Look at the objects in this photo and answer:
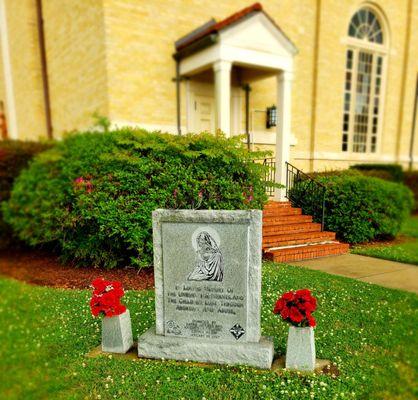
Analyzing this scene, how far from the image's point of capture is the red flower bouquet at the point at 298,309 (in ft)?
9.16

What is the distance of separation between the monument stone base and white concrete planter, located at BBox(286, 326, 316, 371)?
20cm

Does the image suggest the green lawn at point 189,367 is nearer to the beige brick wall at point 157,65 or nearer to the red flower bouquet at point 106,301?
the red flower bouquet at point 106,301

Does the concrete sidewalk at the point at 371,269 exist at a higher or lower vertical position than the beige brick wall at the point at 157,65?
lower

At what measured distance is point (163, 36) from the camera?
966cm

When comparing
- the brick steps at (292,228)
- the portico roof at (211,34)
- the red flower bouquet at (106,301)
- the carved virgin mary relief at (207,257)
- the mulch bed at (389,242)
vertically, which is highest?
the portico roof at (211,34)

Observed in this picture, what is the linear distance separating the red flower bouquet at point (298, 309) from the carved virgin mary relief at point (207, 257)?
24.3 inches

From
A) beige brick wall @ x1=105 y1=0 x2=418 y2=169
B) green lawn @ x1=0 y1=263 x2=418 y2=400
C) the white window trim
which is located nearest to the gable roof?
beige brick wall @ x1=105 y1=0 x2=418 y2=169

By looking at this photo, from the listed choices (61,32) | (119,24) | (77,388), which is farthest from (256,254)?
(61,32)

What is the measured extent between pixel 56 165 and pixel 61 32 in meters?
7.98

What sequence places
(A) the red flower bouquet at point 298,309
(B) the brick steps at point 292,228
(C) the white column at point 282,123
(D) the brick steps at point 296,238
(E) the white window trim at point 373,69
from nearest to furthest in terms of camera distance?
(A) the red flower bouquet at point 298,309 < (D) the brick steps at point 296,238 < (B) the brick steps at point 292,228 < (C) the white column at point 282,123 < (E) the white window trim at point 373,69

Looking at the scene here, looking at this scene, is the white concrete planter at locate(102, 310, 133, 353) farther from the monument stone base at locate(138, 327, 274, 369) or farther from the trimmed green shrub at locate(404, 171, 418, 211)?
the trimmed green shrub at locate(404, 171, 418, 211)

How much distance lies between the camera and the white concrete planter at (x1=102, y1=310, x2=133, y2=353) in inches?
124

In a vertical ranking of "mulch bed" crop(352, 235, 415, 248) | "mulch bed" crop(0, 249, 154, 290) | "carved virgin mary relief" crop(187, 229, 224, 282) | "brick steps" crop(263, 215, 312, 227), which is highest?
"carved virgin mary relief" crop(187, 229, 224, 282)

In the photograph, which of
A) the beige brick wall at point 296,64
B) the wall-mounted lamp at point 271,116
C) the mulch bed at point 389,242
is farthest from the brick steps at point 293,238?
the beige brick wall at point 296,64
